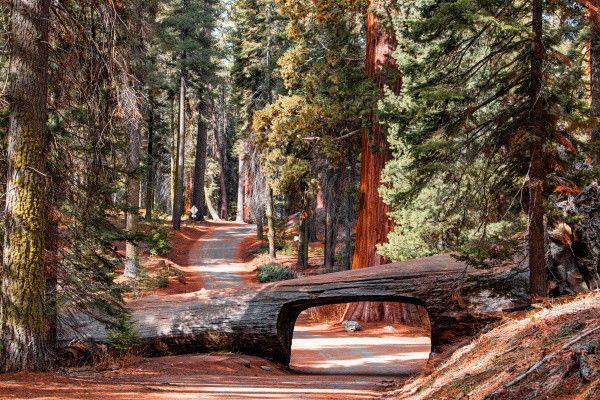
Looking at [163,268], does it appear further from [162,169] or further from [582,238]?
[162,169]

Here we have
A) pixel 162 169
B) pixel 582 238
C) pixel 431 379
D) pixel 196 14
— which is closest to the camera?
pixel 431 379

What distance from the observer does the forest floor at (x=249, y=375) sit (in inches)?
281

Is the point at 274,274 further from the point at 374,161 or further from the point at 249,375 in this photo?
the point at 249,375

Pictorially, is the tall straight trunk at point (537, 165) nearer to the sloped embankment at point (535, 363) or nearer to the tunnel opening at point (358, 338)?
the sloped embankment at point (535, 363)

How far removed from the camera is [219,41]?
49344 mm

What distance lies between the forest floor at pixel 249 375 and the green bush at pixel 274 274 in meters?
6.31

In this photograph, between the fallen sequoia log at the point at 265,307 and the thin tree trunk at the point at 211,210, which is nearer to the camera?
the fallen sequoia log at the point at 265,307

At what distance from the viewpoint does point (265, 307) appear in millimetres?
12039

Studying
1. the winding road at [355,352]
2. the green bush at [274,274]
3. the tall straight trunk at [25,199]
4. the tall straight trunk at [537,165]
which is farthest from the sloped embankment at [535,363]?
the green bush at [274,274]

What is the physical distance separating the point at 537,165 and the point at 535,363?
4.25 metres

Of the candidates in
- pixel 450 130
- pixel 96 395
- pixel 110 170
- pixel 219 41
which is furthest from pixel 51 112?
Result: pixel 219 41

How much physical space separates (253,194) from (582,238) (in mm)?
27291

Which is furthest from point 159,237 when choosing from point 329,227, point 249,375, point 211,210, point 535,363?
point 211,210

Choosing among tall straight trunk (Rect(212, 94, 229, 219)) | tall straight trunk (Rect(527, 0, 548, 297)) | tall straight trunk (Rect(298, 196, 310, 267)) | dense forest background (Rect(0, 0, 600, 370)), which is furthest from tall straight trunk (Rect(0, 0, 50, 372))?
tall straight trunk (Rect(212, 94, 229, 219))
